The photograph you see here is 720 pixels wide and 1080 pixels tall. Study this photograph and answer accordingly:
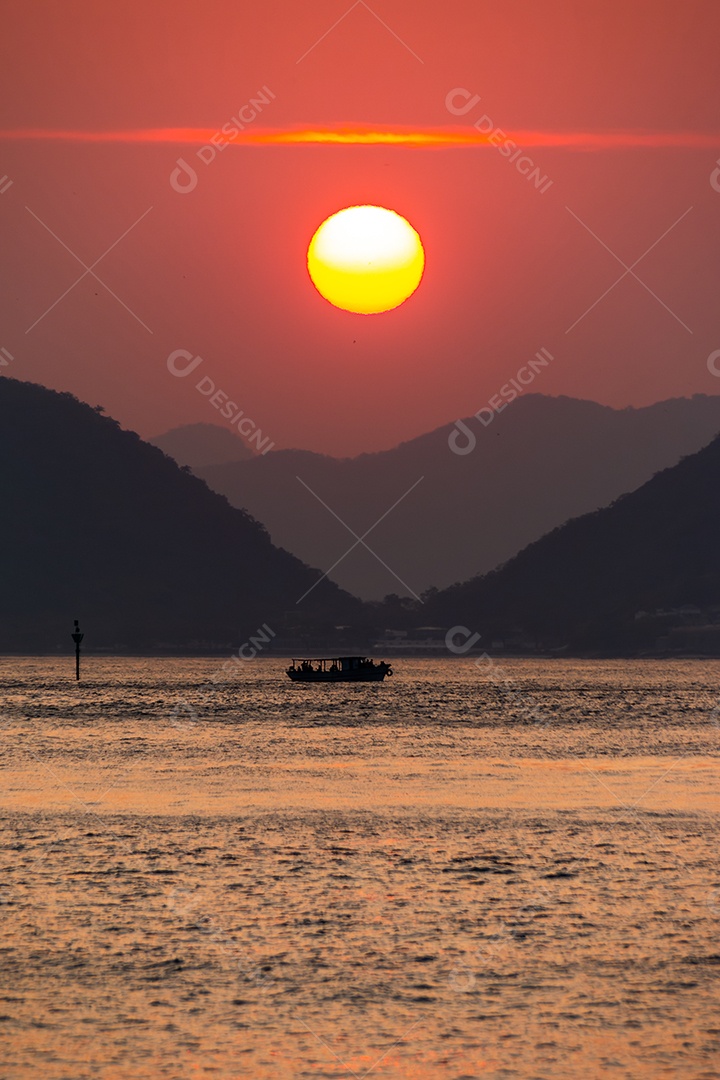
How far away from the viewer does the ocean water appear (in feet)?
70.9

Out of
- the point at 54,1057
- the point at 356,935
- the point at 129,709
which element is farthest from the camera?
the point at 129,709

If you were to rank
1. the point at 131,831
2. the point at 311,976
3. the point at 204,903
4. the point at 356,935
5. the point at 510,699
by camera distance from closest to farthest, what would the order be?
the point at 311,976 → the point at 356,935 → the point at 204,903 → the point at 131,831 → the point at 510,699

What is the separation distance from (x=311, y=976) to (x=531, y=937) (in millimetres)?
5731

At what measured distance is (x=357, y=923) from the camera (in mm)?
30234

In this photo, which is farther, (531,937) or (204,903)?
(204,903)

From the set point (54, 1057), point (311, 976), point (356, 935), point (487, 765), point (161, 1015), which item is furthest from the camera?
point (487, 765)

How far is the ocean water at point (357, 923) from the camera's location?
21.6 metres

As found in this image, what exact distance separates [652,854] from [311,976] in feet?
58.2

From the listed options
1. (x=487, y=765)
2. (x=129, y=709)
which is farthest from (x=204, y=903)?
(x=129, y=709)

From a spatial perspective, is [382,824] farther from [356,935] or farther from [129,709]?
[129,709]

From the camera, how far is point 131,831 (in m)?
45.3

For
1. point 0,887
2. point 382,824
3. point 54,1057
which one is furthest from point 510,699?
point 54,1057

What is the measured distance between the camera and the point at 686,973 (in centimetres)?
2605

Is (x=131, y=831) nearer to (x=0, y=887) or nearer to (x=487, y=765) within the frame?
(x=0, y=887)
